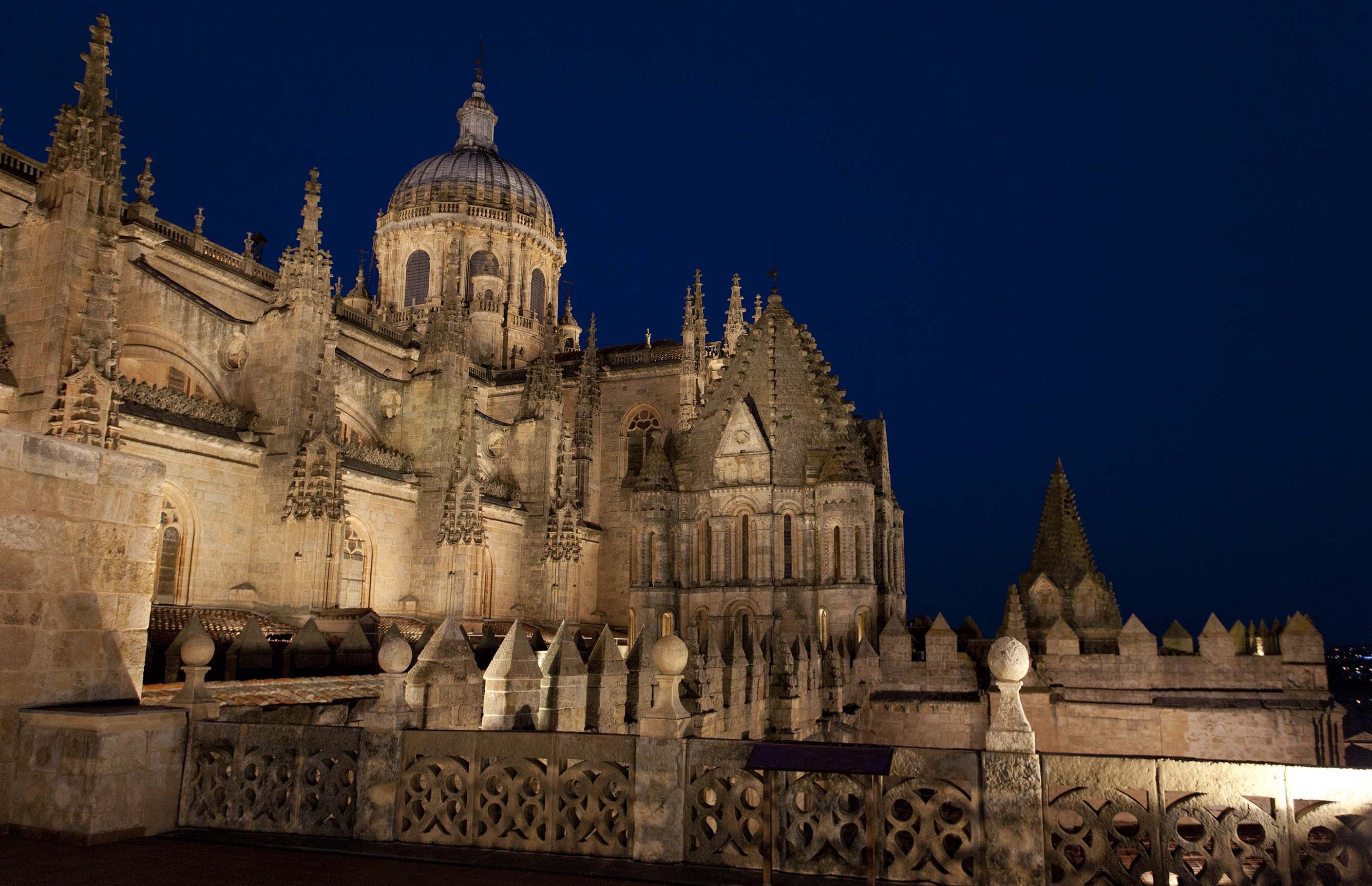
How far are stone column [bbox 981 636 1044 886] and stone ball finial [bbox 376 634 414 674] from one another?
181 inches

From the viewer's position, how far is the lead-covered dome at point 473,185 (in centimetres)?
5322

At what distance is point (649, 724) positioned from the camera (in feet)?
24.3

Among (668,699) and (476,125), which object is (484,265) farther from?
(668,699)

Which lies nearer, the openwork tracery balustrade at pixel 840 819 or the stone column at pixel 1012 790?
the stone column at pixel 1012 790

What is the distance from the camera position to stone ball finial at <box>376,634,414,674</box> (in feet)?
25.7

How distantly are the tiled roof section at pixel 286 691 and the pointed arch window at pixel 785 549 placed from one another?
57.9 feet

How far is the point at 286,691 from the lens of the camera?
1373 centimetres

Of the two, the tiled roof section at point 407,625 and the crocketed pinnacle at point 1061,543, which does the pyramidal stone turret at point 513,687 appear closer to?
the tiled roof section at point 407,625

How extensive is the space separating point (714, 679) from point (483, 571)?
18106 millimetres

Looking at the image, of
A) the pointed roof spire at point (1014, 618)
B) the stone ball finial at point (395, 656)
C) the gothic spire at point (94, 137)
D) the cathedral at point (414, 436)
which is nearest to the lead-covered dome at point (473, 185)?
the cathedral at point (414, 436)

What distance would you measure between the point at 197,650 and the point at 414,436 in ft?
79.8

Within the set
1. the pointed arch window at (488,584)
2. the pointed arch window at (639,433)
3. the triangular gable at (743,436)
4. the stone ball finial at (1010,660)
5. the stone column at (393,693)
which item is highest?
the pointed arch window at (639,433)

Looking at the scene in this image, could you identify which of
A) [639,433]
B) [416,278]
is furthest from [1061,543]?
[416,278]

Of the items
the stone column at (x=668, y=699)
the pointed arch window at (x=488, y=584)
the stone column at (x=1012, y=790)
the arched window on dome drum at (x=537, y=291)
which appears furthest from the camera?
the arched window on dome drum at (x=537, y=291)
